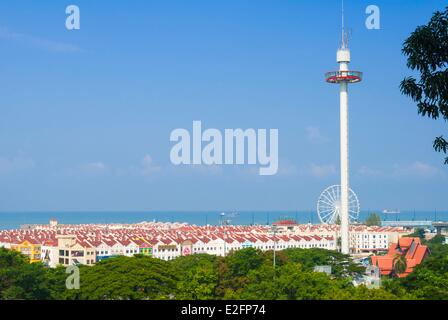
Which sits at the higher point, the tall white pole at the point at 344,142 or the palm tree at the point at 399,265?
the tall white pole at the point at 344,142

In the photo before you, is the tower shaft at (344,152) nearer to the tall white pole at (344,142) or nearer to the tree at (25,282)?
the tall white pole at (344,142)

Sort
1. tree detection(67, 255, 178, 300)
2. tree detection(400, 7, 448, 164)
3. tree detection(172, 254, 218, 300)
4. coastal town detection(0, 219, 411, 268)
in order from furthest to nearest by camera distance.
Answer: coastal town detection(0, 219, 411, 268) < tree detection(67, 255, 178, 300) < tree detection(172, 254, 218, 300) < tree detection(400, 7, 448, 164)

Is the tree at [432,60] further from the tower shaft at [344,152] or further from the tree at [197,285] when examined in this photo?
the tower shaft at [344,152]

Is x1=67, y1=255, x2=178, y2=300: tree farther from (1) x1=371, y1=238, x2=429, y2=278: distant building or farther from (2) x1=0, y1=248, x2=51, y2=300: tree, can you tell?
(1) x1=371, y1=238, x2=429, y2=278: distant building

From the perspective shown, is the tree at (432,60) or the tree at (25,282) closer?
the tree at (432,60)

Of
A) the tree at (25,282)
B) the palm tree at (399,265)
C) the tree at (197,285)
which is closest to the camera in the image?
the tree at (197,285)

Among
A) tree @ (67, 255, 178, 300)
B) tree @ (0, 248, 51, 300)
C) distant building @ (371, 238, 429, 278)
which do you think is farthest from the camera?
distant building @ (371, 238, 429, 278)

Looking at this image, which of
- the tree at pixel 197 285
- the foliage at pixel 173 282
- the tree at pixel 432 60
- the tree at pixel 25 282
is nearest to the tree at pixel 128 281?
the foliage at pixel 173 282

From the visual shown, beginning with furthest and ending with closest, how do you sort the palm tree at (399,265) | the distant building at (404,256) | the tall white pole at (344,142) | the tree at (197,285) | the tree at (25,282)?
the tall white pole at (344,142) < the distant building at (404,256) < the palm tree at (399,265) < the tree at (25,282) < the tree at (197,285)

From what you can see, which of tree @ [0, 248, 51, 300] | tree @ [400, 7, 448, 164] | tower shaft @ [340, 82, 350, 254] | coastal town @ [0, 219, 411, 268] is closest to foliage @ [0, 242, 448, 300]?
tree @ [0, 248, 51, 300]

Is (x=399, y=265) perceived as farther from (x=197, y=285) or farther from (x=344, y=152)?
→ (x=197, y=285)

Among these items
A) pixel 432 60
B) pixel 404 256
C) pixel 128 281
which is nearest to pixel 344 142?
pixel 404 256
